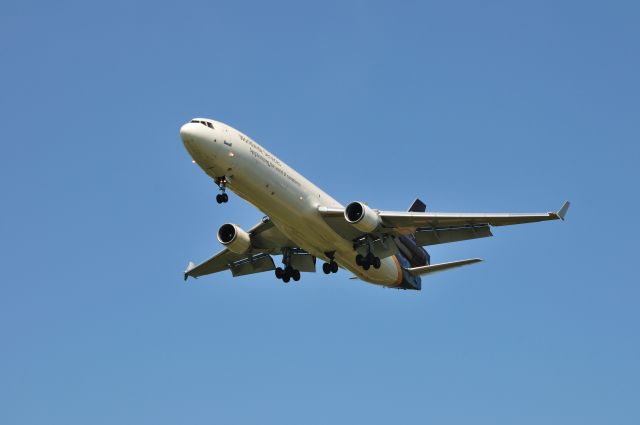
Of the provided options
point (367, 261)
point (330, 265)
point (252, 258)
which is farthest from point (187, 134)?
point (252, 258)

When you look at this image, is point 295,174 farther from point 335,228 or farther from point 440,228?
point 440,228

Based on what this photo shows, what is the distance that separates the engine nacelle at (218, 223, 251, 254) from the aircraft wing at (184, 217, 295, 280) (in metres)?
0.90

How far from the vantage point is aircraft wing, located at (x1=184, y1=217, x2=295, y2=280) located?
161 feet

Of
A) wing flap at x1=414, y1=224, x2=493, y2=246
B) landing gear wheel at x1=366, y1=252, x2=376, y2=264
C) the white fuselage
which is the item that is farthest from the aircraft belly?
wing flap at x1=414, y1=224, x2=493, y2=246

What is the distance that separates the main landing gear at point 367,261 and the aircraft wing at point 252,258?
448 cm

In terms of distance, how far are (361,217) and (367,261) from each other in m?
3.34

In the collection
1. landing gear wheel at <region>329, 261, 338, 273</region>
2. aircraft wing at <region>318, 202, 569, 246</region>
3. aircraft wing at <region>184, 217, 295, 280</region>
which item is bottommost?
landing gear wheel at <region>329, 261, 338, 273</region>

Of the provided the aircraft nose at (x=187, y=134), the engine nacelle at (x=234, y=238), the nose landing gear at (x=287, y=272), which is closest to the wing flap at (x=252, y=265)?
the nose landing gear at (x=287, y=272)

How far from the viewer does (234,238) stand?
4753cm

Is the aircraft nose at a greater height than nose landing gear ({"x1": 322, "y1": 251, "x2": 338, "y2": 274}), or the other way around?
the aircraft nose

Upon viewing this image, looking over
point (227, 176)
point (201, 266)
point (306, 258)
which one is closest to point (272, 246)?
point (306, 258)

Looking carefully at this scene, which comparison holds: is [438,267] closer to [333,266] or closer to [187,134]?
[333,266]

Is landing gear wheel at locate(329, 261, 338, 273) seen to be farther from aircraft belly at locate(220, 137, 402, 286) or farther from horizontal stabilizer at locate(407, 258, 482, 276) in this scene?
horizontal stabilizer at locate(407, 258, 482, 276)

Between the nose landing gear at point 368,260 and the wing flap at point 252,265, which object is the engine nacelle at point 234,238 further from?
the nose landing gear at point 368,260
